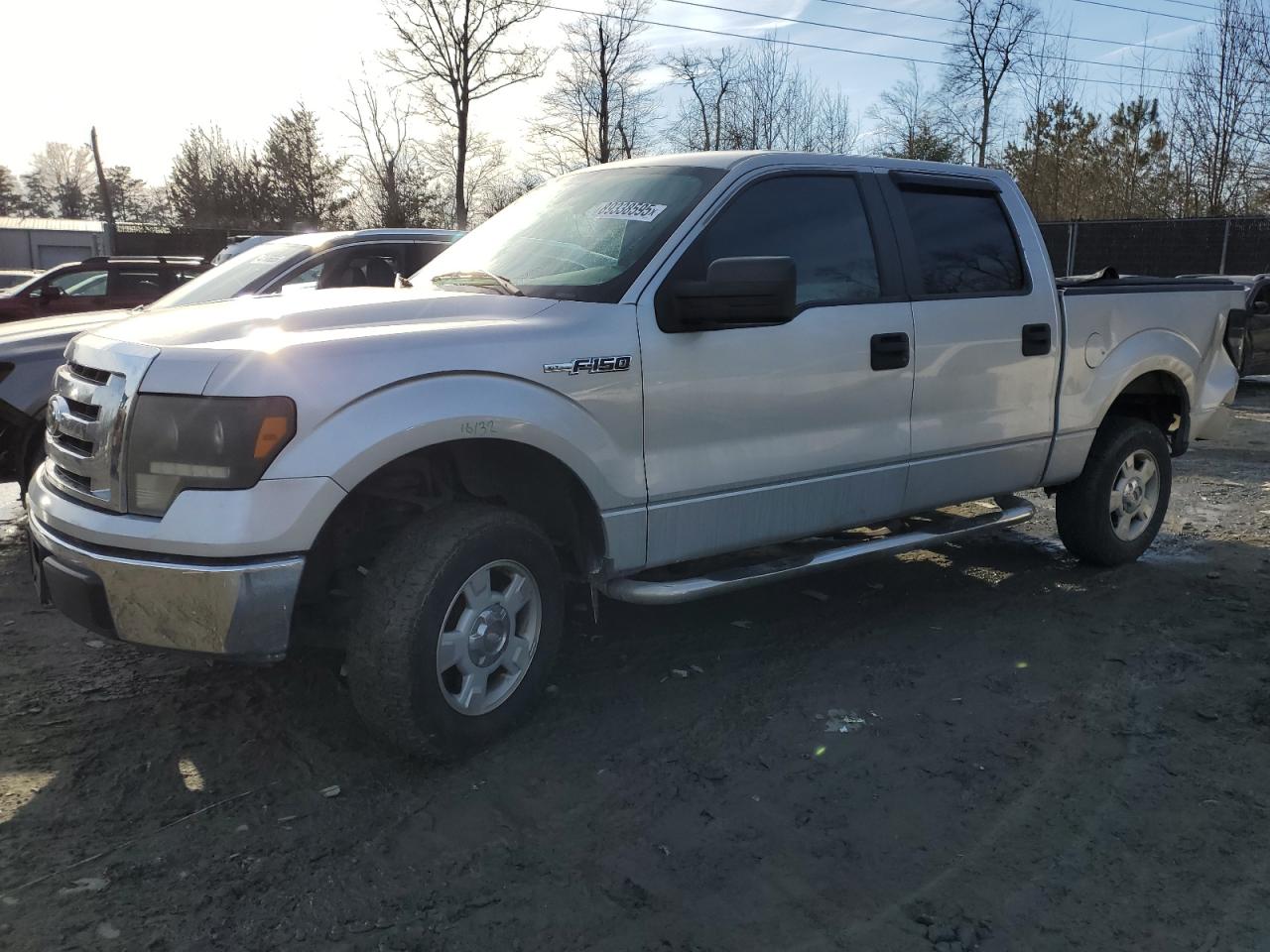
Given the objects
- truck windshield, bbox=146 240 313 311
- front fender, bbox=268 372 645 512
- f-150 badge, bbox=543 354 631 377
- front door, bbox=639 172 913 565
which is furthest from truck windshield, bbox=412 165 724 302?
truck windshield, bbox=146 240 313 311

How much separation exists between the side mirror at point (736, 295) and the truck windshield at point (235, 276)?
3.97m

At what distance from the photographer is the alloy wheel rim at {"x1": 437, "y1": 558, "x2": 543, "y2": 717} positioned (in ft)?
10.5

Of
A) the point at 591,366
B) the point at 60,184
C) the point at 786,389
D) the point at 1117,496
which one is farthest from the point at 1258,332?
the point at 60,184

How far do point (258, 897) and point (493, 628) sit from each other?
105 centimetres

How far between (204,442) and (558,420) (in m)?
1.07

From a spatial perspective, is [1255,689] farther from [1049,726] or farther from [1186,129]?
[1186,129]

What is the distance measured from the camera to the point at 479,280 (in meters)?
3.88

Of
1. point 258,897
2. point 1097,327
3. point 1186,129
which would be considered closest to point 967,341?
point 1097,327

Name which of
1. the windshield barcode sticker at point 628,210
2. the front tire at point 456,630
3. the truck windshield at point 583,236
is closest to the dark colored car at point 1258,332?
the truck windshield at point 583,236

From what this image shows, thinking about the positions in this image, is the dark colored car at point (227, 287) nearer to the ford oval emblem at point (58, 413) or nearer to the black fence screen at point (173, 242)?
the ford oval emblem at point (58, 413)

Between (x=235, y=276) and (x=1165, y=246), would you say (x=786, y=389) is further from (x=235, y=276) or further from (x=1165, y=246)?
(x=1165, y=246)

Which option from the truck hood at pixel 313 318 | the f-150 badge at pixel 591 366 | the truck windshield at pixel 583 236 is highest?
the truck windshield at pixel 583 236

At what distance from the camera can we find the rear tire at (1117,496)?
17.6 feet

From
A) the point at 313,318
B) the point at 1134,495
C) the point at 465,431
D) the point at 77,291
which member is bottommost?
the point at 1134,495
